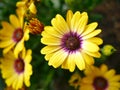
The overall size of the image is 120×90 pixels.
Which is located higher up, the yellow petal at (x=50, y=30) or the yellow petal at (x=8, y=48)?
the yellow petal at (x=8, y=48)

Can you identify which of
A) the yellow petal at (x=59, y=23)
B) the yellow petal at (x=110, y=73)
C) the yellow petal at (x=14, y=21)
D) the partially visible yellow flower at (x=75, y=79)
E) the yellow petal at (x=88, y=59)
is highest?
the yellow petal at (x=14, y=21)

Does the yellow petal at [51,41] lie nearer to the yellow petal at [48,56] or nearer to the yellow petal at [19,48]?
the yellow petal at [48,56]

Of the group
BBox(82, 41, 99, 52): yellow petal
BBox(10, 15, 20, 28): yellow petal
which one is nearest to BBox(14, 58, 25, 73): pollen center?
BBox(10, 15, 20, 28): yellow petal

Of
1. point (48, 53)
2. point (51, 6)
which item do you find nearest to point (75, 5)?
point (51, 6)


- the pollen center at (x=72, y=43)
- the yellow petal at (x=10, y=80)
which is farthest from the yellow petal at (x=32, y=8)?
the yellow petal at (x=10, y=80)

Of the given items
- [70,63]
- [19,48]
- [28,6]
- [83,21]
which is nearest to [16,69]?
[19,48]

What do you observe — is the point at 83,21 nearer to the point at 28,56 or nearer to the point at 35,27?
the point at 35,27
